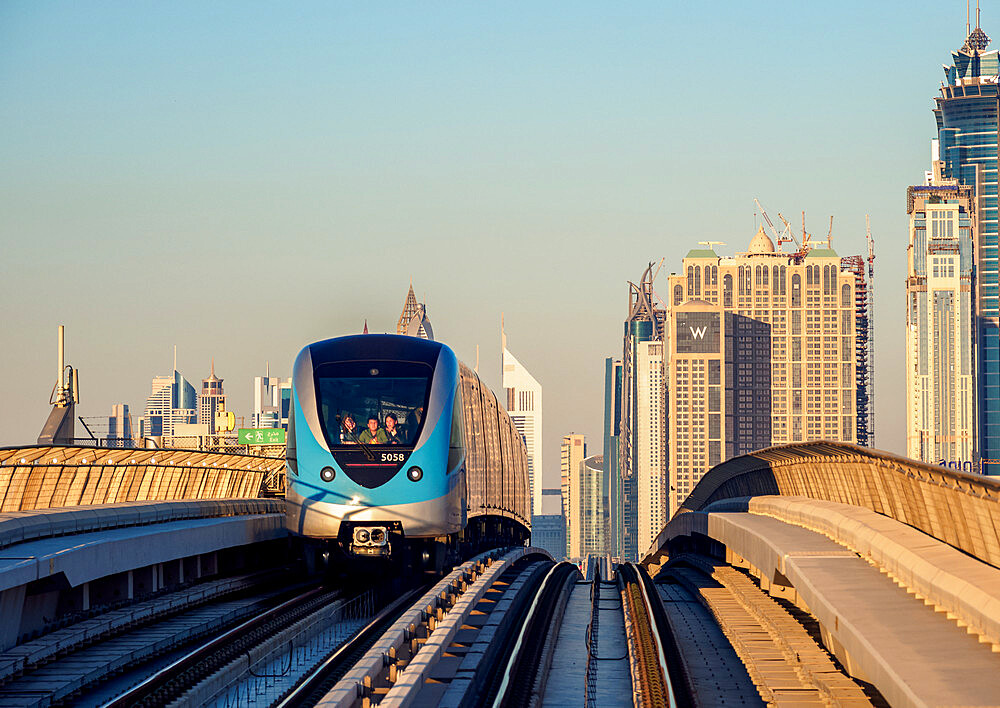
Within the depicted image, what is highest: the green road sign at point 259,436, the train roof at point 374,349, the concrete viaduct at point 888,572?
the train roof at point 374,349

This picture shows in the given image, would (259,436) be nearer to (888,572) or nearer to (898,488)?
(898,488)

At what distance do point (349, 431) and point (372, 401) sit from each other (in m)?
0.62

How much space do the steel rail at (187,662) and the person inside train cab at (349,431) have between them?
262 centimetres

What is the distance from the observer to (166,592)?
66.2 feet

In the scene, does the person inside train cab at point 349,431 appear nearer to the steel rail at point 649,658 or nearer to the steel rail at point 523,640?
the steel rail at point 523,640

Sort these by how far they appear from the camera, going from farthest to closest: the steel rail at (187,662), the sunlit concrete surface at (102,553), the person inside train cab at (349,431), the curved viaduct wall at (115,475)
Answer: the curved viaduct wall at (115,475) < the person inside train cab at (349,431) < the sunlit concrete surface at (102,553) < the steel rail at (187,662)

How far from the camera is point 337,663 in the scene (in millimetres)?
15383

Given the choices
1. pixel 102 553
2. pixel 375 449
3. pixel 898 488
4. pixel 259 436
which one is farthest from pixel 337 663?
pixel 259 436

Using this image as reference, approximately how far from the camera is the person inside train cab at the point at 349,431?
21812 mm

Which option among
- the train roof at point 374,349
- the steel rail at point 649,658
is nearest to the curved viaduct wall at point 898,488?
the steel rail at point 649,658

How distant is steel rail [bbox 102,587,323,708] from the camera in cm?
1270

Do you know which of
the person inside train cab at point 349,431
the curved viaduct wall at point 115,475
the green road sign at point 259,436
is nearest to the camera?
the person inside train cab at point 349,431

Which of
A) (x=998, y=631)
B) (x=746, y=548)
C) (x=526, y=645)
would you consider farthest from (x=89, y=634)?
(x=746, y=548)

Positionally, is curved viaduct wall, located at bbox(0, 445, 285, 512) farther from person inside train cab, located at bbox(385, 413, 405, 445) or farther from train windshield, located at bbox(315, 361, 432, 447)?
person inside train cab, located at bbox(385, 413, 405, 445)
